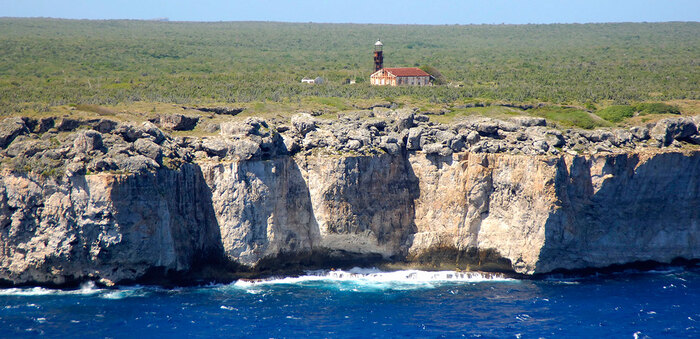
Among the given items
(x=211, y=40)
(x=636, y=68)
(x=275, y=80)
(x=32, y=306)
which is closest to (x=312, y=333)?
(x=32, y=306)

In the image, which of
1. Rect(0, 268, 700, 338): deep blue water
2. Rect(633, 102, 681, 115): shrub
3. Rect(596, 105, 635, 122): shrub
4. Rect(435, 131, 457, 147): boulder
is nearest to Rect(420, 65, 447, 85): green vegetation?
Rect(596, 105, 635, 122): shrub

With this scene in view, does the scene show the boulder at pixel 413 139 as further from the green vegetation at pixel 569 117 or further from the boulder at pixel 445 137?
the green vegetation at pixel 569 117

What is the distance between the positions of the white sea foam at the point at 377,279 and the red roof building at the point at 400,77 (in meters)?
37.4

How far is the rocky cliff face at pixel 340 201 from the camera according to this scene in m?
51.8

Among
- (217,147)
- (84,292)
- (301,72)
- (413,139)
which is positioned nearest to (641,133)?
(413,139)

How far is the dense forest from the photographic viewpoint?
7888 centimetres

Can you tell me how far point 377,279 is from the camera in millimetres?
57656

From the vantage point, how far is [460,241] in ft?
193

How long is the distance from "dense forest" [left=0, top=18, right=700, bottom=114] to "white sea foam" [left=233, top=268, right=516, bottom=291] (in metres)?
23.8

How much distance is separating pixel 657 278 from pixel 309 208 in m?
27.4

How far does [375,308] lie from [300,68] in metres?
70.0

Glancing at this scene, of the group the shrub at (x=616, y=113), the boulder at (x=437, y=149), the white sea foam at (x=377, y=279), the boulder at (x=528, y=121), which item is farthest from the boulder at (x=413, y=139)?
the shrub at (x=616, y=113)

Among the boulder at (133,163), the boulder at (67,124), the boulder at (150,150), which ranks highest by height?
the boulder at (67,124)

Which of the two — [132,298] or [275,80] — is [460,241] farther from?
[275,80]
